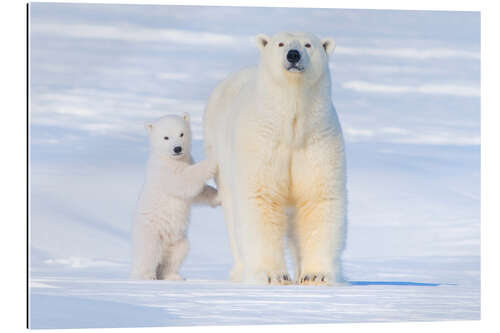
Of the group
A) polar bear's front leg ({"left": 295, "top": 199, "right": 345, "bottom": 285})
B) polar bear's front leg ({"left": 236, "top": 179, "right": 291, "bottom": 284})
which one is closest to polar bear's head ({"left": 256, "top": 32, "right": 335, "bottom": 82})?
polar bear's front leg ({"left": 236, "top": 179, "right": 291, "bottom": 284})

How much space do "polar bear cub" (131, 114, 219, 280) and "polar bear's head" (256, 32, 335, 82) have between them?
1.12 metres

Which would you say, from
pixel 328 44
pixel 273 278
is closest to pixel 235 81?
pixel 328 44

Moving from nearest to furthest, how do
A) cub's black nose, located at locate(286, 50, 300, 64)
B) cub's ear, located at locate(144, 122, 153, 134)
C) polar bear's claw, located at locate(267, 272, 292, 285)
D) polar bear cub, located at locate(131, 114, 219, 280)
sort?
cub's black nose, located at locate(286, 50, 300, 64) < polar bear's claw, located at locate(267, 272, 292, 285) < polar bear cub, located at locate(131, 114, 219, 280) < cub's ear, located at locate(144, 122, 153, 134)

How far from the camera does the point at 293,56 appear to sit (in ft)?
21.2

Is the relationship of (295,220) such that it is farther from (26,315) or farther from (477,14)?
(477,14)

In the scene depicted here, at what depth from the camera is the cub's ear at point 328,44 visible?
6732 millimetres

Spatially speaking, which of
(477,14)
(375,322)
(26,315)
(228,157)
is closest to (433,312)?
(375,322)

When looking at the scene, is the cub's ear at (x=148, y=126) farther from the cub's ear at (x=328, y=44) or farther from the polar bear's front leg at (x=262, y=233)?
the cub's ear at (x=328, y=44)

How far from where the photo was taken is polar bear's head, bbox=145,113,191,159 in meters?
7.50

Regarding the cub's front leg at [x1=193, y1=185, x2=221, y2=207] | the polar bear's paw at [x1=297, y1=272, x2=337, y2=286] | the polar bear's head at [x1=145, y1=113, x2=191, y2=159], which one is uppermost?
the polar bear's head at [x1=145, y1=113, x2=191, y2=159]

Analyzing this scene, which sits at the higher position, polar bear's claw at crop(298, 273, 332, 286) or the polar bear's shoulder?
the polar bear's shoulder

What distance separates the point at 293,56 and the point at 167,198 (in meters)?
1.69

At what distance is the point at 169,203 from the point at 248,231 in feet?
3.21

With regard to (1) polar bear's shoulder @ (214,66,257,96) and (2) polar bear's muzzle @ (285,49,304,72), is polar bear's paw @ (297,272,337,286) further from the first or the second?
(1) polar bear's shoulder @ (214,66,257,96)
